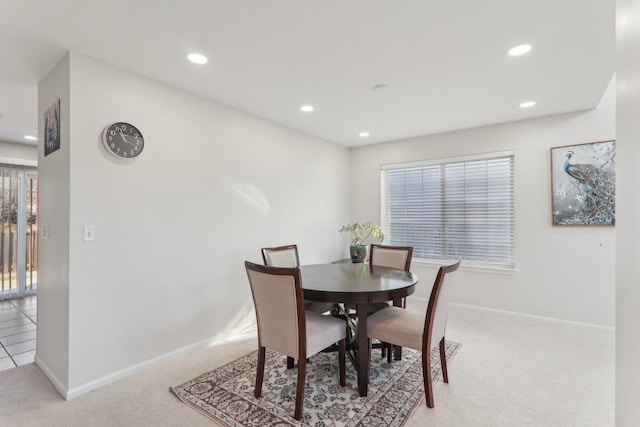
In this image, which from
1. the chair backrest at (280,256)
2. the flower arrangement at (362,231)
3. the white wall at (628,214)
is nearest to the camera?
the white wall at (628,214)

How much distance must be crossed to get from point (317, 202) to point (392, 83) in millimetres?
2203

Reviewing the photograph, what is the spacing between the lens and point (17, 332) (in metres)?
3.50

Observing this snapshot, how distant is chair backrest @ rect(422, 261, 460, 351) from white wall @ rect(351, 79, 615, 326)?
2244mm

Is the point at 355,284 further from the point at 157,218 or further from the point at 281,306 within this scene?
the point at 157,218

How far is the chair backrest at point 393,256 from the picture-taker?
3330 mm

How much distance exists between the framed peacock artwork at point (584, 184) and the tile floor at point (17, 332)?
18.1ft

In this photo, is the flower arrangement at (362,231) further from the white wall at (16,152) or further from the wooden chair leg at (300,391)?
the white wall at (16,152)

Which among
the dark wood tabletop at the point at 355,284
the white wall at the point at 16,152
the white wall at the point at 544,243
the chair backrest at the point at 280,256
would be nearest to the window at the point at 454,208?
the white wall at the point at 544,243

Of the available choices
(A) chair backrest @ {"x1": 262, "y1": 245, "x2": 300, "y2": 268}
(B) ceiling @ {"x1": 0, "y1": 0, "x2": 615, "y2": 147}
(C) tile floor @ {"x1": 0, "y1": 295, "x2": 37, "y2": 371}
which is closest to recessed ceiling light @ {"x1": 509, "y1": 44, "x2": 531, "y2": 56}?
(B) ceiling @ {"x1": 0, "y1": 0, "x2": 615, "y2": 147}

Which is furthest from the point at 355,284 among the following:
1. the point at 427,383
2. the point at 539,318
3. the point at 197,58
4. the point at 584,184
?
the point at 584,184

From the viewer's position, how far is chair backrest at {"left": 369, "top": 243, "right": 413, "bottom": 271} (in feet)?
10.9

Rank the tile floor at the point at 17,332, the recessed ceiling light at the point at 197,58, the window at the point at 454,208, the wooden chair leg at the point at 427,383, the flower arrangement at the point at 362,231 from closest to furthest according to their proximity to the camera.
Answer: the wooden chair leg at the point at 427,383 < the recessed ceiling light at the point at 197,58 < the tile floor at the point at 17,332 < the window at the point at 454,208 < the flower arrangement at the point at 362,231

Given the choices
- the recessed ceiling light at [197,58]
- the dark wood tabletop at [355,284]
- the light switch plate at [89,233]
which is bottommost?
the dark wood tabletop at [355,284]

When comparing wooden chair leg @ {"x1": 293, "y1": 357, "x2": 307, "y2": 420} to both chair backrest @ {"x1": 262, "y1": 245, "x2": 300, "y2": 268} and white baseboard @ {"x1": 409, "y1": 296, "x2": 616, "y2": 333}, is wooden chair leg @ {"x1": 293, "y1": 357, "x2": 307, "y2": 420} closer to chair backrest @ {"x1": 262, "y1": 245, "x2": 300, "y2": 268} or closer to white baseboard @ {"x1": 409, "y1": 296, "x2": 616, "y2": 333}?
chair backrest @ {"x1": 262, "y1": 245, "x2": 300, "y2": 268}
